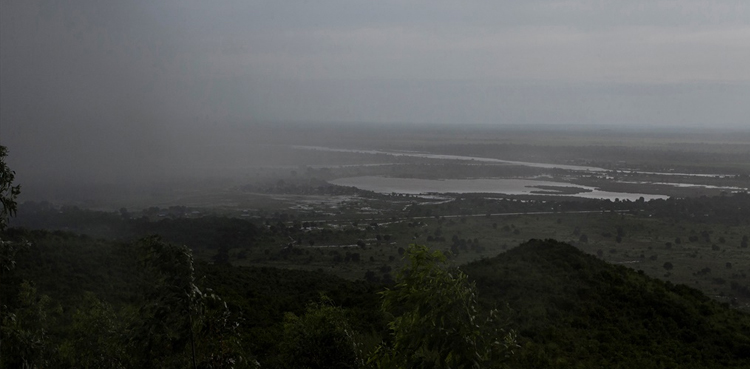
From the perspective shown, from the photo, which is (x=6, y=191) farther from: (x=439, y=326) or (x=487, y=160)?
(x=487, y=160)

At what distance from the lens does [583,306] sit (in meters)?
20.3

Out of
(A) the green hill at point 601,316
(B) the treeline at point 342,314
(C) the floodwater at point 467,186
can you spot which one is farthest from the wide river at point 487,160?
(B) the treeline at point 342,314

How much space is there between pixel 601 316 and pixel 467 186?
6361 centimetres

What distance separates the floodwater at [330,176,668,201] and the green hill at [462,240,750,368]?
5019cm

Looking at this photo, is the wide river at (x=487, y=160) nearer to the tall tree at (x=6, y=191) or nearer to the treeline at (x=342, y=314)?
the treeline at (x=342, y=314)

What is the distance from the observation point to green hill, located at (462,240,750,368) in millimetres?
16562

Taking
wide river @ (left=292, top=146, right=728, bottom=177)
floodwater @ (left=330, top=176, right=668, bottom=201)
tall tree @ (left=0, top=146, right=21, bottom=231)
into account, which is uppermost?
tall tree @ (left=0, top=146, right=21, bottom=231)

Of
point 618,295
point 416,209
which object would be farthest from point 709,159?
point 618,295

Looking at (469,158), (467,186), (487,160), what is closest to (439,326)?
(467,186)

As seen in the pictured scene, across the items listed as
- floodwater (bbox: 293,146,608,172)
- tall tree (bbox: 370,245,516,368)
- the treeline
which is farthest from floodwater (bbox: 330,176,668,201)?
tall tree (bbox: 370,245,516,368)

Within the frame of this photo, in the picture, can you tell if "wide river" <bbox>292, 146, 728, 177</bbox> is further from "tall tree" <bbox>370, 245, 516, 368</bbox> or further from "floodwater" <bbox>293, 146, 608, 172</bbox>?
"tall tree" <bbox>370, 245, 516, 368</bbox>

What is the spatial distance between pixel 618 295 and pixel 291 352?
14.0 meters

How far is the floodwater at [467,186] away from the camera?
7431 cm

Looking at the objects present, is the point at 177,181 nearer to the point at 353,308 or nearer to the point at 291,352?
the point at 353,308
